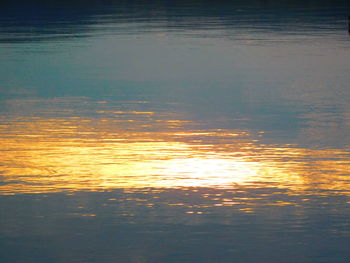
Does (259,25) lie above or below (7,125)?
above

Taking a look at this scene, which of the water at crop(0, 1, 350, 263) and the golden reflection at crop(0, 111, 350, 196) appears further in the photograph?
the golden reflection at crop(0, 111, 350, 196)

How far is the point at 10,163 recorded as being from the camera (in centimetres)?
884

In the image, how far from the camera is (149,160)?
8852 mm

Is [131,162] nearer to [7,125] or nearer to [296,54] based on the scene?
[7,125]

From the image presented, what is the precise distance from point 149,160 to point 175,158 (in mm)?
277

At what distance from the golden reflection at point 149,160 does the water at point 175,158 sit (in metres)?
0.02

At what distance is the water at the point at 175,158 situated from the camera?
6367 mm

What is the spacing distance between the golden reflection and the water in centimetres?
2

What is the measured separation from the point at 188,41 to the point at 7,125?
41.3ft

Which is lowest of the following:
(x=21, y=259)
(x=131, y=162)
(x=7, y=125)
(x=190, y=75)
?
(x=21, y=259)

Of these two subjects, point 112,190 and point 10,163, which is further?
point 10,163

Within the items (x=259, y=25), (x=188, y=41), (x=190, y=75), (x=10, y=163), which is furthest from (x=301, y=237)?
(x=259, y=25)

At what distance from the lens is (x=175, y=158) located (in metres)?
8.95

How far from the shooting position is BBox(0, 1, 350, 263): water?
6.37 m
